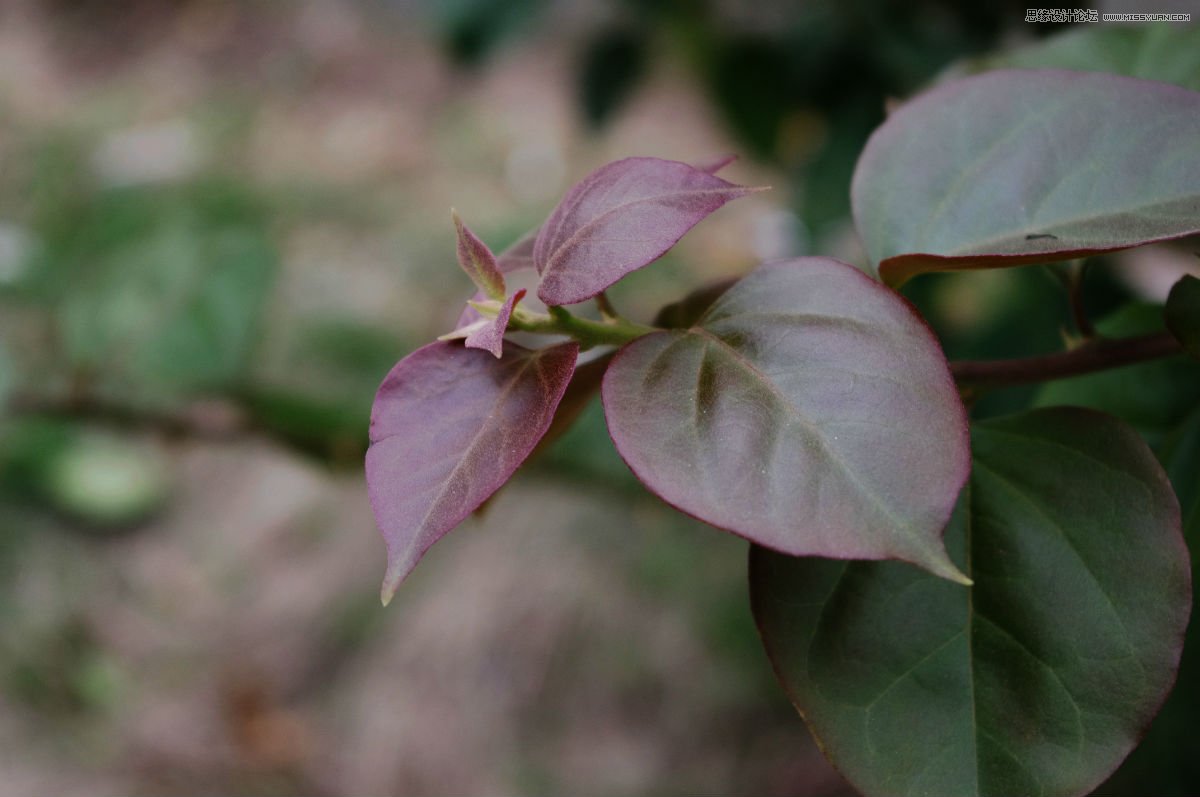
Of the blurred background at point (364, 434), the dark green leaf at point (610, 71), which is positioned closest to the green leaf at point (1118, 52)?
the blurred background at point (364, 434)

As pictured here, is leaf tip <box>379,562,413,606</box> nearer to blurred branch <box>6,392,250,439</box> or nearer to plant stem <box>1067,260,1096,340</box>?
plant stem <box>1067,260,1096,340</box>

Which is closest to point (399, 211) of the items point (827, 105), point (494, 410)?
point (827, 105)

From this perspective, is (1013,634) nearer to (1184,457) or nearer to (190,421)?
(1184,457)

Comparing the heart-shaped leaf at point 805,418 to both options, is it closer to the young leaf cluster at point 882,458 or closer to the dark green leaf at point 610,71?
the young leaf cluster at point 882,458

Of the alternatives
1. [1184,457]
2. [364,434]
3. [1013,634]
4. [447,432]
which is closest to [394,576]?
[447,432]

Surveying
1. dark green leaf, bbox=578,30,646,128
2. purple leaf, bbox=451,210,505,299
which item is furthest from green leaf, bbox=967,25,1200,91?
dark green leaf, bbox=578,30,646,128

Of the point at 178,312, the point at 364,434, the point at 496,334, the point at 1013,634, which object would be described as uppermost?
the point at 496,334
